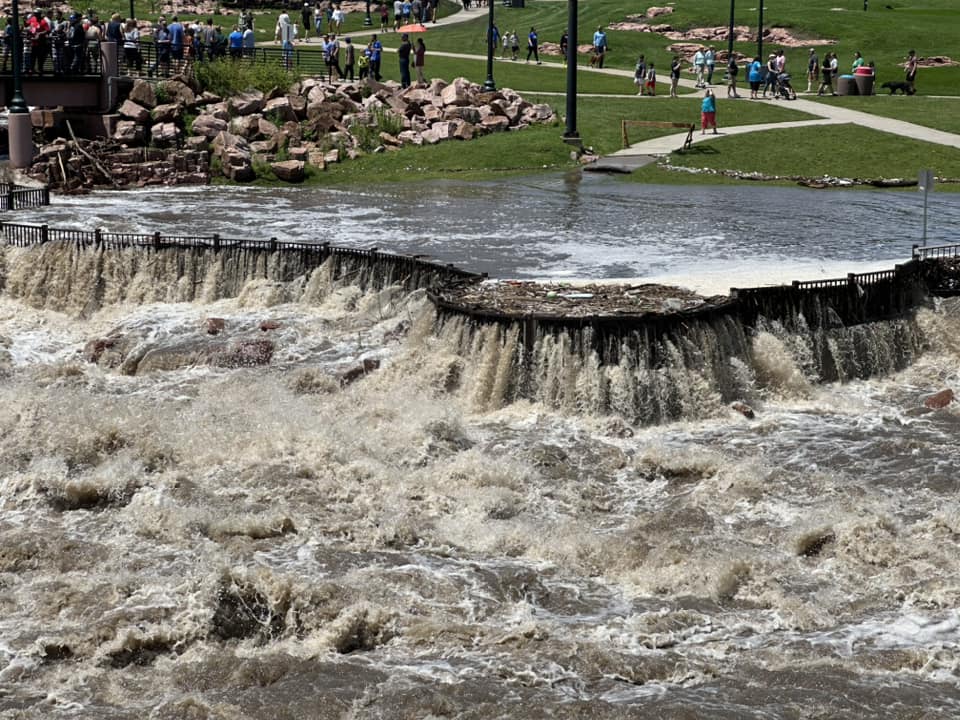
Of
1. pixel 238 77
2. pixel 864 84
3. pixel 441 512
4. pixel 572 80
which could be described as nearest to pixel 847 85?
pixel 864 84

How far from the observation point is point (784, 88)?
175 feet

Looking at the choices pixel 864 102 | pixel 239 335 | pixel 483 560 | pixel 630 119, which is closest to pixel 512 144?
pixel 630 119

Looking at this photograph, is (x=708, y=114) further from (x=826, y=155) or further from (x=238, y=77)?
(x=238, y=77)

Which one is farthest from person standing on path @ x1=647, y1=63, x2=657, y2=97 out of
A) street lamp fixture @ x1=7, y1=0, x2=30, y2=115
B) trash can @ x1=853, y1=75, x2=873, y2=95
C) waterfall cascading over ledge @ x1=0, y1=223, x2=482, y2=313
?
waterfall cascading over ledge @ x1=0, y1=223, x2=482, y2=313

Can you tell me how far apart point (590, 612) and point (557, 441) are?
5.75 metres

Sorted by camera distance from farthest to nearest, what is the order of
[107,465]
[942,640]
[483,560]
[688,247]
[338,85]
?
[338,85], [688,247], [107,465], [483,560], [942,640]

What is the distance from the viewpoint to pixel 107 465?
2109cm

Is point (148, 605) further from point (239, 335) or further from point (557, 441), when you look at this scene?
point (239, 335)

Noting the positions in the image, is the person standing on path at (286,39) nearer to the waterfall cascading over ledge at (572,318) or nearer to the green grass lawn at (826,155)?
the green grass lawn at (826,155)

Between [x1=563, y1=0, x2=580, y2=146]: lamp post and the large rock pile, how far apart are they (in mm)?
2896

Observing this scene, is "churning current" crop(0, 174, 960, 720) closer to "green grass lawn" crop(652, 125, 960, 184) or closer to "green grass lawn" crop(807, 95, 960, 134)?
"green grass lawn" crop(652, 125, 960, 184)

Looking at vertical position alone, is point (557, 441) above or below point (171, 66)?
below

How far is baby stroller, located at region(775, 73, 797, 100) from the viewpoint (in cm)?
5322

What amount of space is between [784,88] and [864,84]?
323cm
